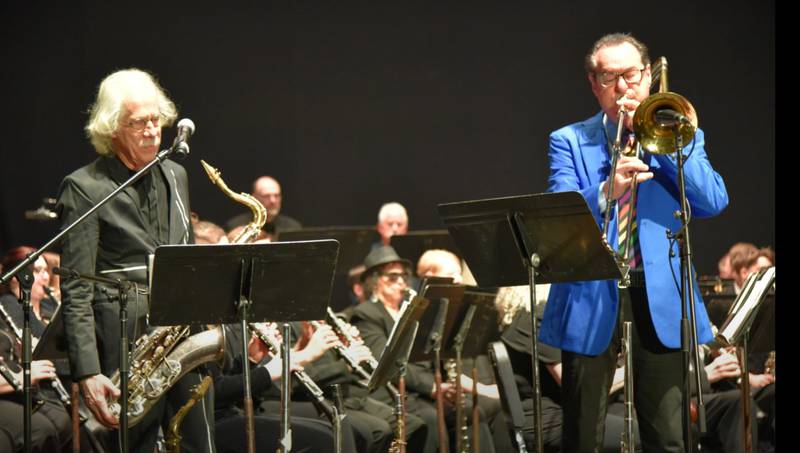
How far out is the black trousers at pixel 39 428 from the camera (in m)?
5.61

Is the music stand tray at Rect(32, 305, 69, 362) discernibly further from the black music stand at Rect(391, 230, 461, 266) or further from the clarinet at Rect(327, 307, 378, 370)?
the black music stand at Rect(391, 230, 461, 266)

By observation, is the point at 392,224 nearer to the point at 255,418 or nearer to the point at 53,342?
the point at 255,418

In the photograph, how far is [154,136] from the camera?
4.08m

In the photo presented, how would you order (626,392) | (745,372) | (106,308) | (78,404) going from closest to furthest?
(626,392) < (106,308) < (745,372) < (78,404)

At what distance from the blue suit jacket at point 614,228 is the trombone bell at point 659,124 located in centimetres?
11

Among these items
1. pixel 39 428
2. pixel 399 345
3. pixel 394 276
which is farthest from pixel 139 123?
pixel 394 276

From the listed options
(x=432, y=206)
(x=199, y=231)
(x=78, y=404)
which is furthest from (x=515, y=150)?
(x=78, y=404)

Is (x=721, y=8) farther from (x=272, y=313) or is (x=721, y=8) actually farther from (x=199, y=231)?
(x=272, y=313)

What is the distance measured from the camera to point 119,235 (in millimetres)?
3932

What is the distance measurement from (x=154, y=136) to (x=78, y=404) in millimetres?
2062

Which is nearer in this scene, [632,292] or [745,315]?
[632,292]

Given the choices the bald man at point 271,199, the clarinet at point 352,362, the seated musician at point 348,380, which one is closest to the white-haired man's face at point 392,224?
the bald man at point 271,199

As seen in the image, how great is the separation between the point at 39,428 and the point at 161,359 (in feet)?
6.79

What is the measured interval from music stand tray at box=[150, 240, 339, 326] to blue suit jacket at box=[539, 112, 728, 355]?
34.6 inches
